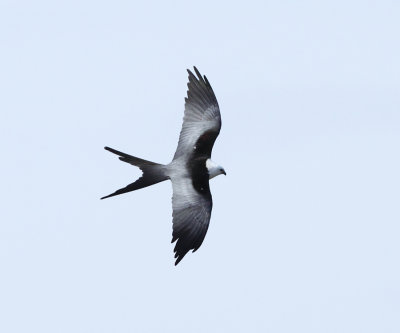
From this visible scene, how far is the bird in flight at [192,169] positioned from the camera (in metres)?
21.4

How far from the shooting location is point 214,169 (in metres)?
23.3

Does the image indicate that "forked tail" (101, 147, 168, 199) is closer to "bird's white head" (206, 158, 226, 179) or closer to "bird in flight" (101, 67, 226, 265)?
"bird in flight" (101, 67, 226, 265)

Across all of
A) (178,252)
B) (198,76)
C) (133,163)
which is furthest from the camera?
(198,76)

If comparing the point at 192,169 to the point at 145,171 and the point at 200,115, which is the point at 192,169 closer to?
the point at 145,171

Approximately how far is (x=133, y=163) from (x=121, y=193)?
3.81 ft

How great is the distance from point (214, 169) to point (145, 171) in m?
2.00

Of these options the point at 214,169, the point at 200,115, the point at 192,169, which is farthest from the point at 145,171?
the point at 200,115

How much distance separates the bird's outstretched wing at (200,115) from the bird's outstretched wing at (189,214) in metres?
1.39

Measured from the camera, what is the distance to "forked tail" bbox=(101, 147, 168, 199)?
21812 millimetres

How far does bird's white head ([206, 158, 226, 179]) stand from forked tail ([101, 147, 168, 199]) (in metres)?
1.32

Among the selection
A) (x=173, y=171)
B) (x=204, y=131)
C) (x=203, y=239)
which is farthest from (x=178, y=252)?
(x=204, y=131)

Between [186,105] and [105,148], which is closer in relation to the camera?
[105,148]

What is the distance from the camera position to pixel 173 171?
2253 centimetres

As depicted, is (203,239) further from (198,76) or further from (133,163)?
(198,76)
